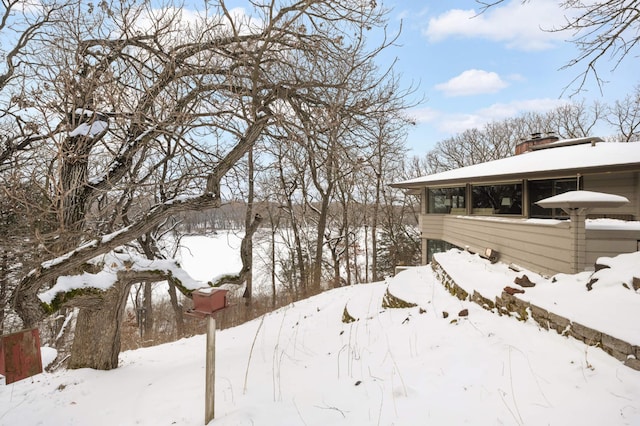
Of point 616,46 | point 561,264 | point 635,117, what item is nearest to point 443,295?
A: point 561,264

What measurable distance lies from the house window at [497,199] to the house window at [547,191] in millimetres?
380

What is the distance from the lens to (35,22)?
6535 mm

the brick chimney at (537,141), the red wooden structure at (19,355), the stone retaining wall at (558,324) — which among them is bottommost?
the stone retaining wall at (558,324)

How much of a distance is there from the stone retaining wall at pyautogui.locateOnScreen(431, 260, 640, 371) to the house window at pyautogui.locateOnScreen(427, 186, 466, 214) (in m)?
7.80

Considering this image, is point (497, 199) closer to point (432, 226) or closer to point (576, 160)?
point (576, 160)

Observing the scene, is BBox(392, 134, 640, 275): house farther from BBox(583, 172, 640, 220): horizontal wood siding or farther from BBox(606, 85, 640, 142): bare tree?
BBox(606, 85, 640, 142): bare tree

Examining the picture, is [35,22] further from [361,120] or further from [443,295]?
[443,295]

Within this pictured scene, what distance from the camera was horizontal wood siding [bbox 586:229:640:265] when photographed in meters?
4.75

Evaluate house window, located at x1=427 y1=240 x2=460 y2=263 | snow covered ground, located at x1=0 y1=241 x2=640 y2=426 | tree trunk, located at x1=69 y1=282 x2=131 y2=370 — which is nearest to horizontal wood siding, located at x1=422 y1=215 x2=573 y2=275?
snow covered ground, located at x1=0 y1=241 x2=640 y2=426

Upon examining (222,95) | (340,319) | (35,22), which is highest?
(35,22)

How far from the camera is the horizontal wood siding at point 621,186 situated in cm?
834

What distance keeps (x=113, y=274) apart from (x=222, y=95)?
143 inches

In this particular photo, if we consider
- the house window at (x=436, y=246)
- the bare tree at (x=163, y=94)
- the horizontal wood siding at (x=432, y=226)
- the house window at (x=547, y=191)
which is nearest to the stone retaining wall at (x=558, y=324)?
the bare tree at (x=163, y=94)

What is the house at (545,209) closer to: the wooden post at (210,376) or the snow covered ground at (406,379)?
the snow covered ground at (406,379)
